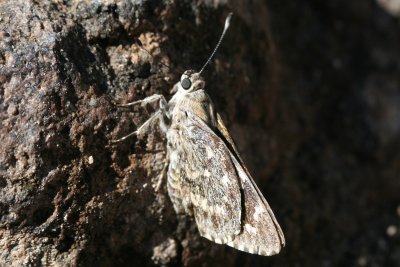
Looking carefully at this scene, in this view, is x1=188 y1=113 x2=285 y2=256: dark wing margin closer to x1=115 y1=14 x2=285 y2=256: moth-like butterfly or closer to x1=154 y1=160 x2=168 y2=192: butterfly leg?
x1=115 y1=14 x2=285 y2=256: moth-like butterfly

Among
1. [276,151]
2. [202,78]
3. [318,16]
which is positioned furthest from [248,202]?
[318,16]

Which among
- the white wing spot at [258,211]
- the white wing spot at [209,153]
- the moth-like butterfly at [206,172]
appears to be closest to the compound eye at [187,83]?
the moth-like butterfly at [206,172]

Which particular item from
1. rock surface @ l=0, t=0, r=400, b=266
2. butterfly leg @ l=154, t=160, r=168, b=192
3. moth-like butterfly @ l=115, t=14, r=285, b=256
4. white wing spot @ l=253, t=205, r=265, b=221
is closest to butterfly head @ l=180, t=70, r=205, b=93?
moth-like butterfly @ l=115, t=14, r=285, b=256

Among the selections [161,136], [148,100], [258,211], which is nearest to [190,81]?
[148,100]

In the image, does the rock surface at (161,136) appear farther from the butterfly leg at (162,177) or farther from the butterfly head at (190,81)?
the butterfly head at (190,81)

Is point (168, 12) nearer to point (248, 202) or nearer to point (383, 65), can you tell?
point (248, 202)

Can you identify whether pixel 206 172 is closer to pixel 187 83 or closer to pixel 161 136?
pixel 161 136
